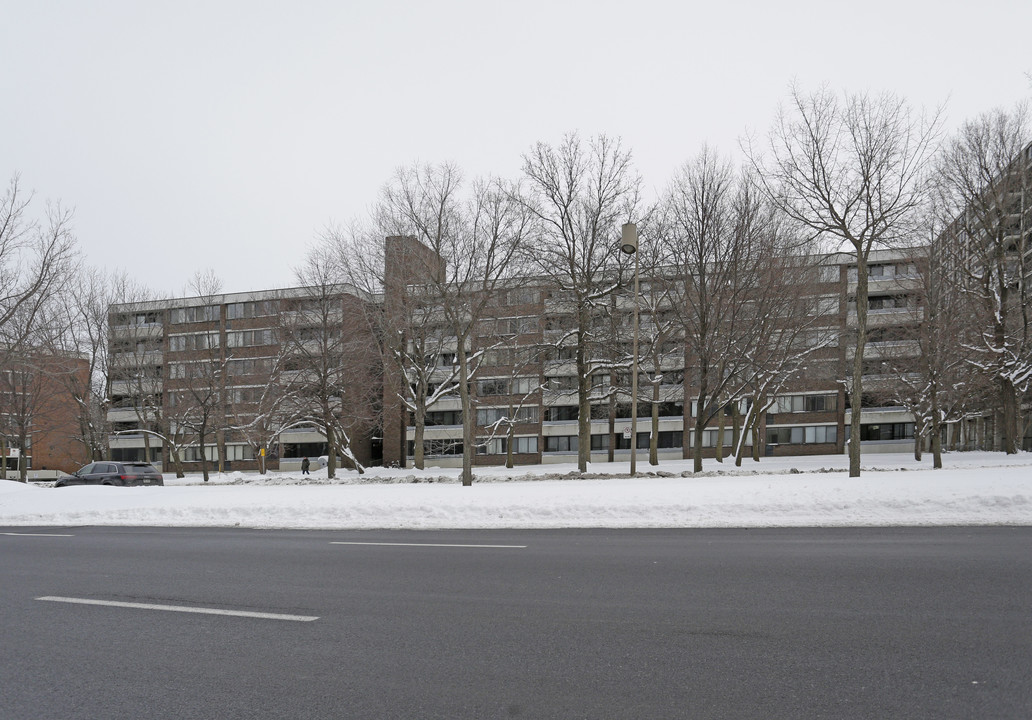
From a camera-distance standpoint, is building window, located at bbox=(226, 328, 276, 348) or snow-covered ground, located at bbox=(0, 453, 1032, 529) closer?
snow-covered ground, located at bbox=(0, 453, 1032, 529)

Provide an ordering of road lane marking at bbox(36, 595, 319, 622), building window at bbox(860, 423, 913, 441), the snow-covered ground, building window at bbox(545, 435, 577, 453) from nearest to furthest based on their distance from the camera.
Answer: road lane marking at bbox(36, 595, 319, 622) < the snow-covered ground < building window at bbox(860, 423, 913, 441) < building window at bbox(545, 435, 577, 453)

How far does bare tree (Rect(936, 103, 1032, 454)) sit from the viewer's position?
3131 cm

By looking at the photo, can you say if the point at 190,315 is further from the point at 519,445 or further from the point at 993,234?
the point at 993,234

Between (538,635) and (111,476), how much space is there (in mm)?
30029

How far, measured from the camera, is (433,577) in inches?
325

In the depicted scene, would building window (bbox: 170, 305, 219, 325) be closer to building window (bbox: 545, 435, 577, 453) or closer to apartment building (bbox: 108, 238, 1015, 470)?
apartment building (bbox: 108, 238, 1015, 470)

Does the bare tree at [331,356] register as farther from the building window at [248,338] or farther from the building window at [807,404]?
the building window at [807,404]

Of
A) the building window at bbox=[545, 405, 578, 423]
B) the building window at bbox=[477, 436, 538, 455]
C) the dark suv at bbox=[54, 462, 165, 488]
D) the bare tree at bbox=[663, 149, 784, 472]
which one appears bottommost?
the building window at bbox=[477, 436, 538, 455]

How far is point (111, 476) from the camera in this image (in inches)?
1188

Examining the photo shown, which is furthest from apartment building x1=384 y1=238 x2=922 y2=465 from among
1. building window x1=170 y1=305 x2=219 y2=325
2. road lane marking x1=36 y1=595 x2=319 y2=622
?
road lane marking x1=36 y1=595 x2=319 y2=622

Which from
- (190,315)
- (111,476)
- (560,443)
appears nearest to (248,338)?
(190,315)

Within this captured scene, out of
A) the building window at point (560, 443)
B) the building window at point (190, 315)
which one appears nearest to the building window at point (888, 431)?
the building window at point (560, 443)

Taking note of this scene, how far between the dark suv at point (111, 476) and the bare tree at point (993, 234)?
3594cm

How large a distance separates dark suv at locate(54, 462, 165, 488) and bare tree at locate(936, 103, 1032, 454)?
35.9 metres
